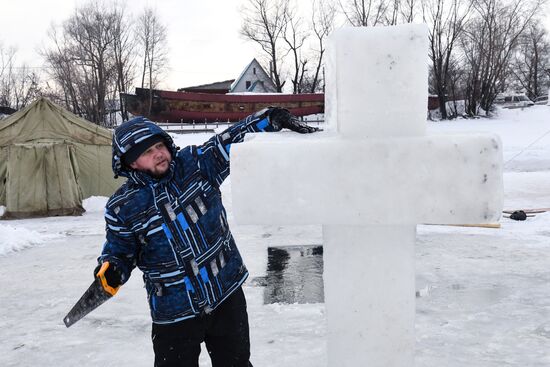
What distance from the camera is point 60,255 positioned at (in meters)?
6.29

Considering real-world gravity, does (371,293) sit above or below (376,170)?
below

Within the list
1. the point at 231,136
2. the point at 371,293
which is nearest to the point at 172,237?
the point at 231,136

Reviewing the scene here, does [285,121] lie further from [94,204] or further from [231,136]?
[94,204]

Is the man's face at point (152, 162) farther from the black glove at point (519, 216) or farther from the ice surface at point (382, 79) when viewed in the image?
the black glove at point (519, 216)

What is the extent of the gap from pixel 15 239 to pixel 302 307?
469 cm

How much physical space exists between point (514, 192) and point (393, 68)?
968 centimetres

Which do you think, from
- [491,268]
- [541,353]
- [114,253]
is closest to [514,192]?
[491,268]

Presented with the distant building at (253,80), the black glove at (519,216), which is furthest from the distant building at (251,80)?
the black glove at (519,216)

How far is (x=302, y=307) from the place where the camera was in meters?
3.87

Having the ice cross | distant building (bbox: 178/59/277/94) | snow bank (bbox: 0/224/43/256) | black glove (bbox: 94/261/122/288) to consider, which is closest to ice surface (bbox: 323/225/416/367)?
the ice cross

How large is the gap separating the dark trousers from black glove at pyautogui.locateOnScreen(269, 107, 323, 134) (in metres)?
0.74

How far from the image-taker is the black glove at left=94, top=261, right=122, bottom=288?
6.59 feet

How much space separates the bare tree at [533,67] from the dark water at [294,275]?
45197 mm

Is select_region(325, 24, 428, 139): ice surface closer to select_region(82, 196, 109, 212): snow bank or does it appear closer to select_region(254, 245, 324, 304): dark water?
select_region(254, 245, 324, 304): dark water
